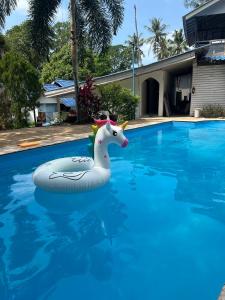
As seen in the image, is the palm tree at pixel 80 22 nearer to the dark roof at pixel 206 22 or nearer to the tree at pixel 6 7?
the tree at pixel 6 7

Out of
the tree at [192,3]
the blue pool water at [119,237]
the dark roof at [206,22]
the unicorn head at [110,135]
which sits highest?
the tree at [192,3]

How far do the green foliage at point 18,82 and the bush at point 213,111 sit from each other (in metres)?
10.7

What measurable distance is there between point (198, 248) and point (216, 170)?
13.2 feet

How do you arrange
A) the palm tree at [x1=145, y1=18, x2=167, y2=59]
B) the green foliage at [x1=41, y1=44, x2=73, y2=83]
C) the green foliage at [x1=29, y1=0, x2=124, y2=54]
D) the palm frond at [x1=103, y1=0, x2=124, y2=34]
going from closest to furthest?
the green foliage at [x1=29, y1=0, x2=124, y2=54] < the palm frond at [x1=103, y1=0, x2=124, y2=34] < the green foliage at [x1=41, y1=44, x2=73, y2=83] < the palm tree at [x1=145, y1=18, x2=167, y2=59]

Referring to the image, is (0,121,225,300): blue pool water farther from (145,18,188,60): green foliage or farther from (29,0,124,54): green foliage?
(145,18,188,60): green foliage

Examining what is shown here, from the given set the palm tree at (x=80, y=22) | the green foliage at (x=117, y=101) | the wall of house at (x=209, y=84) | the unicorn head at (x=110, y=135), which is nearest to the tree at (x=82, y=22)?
the palm tree at (x=80, y=22)

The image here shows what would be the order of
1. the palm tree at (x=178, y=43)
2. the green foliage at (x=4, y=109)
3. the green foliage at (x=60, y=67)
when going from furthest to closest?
the palm tree at (x=178, y=43), the green foliage at (x=60, y=67), the green foliage at (x=4, y=109)

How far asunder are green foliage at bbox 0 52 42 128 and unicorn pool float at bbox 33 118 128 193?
8295 millimetres

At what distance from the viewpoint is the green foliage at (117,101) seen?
53.9ft

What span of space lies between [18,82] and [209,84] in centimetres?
1191

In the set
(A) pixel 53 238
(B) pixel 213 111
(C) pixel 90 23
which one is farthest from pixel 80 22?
(A) pixel 53 238

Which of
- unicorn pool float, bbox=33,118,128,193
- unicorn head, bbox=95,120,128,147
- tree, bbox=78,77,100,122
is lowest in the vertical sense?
unicorn pool float, bbox=33,118,128,193

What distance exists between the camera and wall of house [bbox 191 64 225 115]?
18.5 meters

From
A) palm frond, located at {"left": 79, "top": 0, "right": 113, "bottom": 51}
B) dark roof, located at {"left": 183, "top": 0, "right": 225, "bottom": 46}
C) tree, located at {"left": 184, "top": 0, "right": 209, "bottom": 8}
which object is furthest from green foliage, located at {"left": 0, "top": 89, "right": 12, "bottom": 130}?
tree, located at {"left": 184, "top": 0, "right": 209, "bottom": 8}
